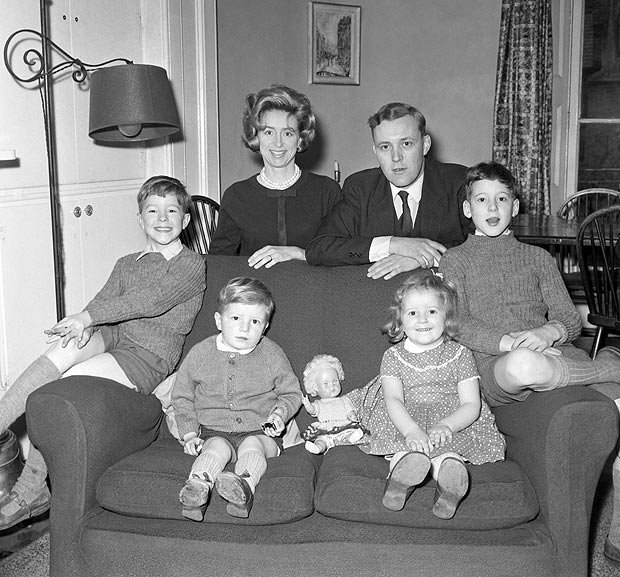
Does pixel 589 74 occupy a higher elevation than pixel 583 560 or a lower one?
higher

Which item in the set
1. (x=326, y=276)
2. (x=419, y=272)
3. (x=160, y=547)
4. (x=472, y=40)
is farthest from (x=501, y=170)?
(x=472, y=40)

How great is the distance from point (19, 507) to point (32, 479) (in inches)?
3.1

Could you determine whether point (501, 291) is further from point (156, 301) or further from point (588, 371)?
point (156, 301)

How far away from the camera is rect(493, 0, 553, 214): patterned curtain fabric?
18.0 feet

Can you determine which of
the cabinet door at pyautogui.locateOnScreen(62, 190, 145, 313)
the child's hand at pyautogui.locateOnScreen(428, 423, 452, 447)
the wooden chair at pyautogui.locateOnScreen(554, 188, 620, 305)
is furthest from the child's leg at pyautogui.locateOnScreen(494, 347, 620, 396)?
the wooden chair at pyautogui.locateOnScreen(554, 188, 620, 305)

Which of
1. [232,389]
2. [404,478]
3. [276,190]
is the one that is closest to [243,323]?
[232,389]

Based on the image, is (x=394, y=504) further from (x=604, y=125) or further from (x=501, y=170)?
(x=604, y=125)

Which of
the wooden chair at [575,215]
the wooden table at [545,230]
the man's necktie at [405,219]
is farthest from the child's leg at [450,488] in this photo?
the wooden chair at [575,215]

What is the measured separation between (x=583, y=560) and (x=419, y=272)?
3.06 feet

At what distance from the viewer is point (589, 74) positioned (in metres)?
5.84

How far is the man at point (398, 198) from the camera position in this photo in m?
2.61

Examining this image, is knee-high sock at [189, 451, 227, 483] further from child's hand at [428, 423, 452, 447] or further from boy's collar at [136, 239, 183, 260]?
boy's collar at [136, 239, 183, 260]

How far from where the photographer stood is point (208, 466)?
1.98 meters

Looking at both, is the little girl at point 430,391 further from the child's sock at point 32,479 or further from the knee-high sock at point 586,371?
the child's sock at point 32,479
